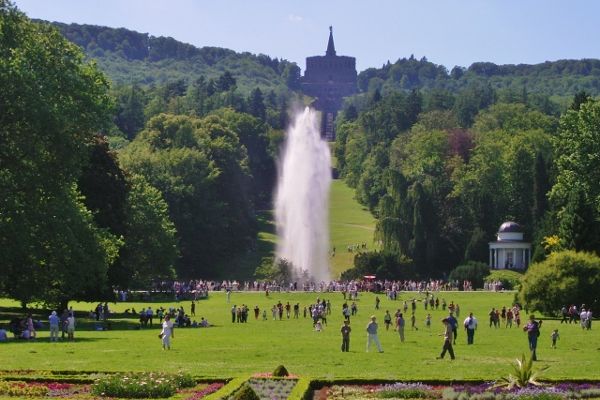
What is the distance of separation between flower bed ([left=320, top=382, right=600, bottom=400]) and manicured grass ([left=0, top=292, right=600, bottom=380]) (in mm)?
1602

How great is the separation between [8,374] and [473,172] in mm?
107567

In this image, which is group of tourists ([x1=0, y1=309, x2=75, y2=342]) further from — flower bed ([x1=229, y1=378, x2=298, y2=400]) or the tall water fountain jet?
the tall water fountain jet

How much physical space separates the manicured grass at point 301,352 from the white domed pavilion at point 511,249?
52.8 meters

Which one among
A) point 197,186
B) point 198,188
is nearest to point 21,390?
point 198,188

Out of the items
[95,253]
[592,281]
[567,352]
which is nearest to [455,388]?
[567,352]

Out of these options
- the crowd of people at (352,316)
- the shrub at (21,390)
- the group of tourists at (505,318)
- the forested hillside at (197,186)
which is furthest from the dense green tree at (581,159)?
the shrub at (21,390)

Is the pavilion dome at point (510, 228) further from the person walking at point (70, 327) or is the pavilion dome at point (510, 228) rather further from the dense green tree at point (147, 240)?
the person walking at point (70, 327)

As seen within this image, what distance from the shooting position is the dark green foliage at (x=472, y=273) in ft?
367

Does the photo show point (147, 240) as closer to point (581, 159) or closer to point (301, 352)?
point (581, 159)

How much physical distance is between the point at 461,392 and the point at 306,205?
8837 cm

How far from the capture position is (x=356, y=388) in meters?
35.1

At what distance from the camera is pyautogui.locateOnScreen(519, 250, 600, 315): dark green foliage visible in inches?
2849

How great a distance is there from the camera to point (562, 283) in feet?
238

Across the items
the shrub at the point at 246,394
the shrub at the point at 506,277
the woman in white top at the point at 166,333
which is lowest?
the shrub at the point at 506,277
